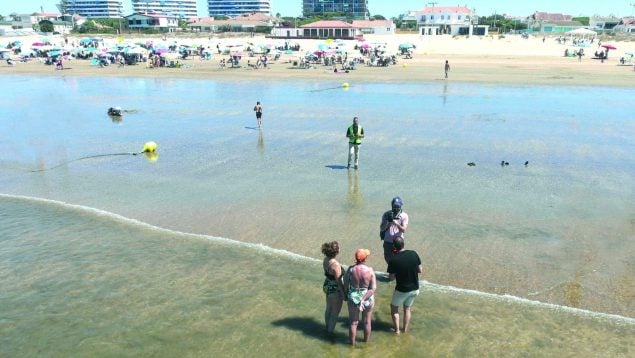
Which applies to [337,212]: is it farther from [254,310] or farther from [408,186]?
[254,310]

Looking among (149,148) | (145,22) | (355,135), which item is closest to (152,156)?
(149,148)

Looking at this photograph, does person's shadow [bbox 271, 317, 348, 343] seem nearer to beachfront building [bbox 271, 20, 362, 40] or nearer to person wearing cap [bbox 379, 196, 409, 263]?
person wearing cap [bbox 379, 196, 409, 263]

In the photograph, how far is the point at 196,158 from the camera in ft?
57.2

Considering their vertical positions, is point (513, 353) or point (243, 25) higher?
point (243, 25)

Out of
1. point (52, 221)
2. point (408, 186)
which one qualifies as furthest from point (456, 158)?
point (52, 221)

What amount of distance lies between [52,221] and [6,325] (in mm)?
4716

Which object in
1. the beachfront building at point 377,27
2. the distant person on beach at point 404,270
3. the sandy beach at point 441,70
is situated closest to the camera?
the distant person on beach at point 404,270

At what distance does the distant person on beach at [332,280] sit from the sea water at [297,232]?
22.8 inches

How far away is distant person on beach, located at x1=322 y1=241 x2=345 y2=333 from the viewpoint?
6.59 metres

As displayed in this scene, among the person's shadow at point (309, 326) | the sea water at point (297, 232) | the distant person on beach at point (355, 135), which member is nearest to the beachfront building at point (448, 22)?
the sea water at point (297, 232)

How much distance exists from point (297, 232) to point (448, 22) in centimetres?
12317

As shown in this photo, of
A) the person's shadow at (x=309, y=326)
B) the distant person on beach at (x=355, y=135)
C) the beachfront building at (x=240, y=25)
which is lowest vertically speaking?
the person's shadow at (x=309, y=326)

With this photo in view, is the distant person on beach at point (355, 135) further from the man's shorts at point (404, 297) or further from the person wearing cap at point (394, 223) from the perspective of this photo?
the man's shorts at point (404, 297)

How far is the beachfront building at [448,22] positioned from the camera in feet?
384
